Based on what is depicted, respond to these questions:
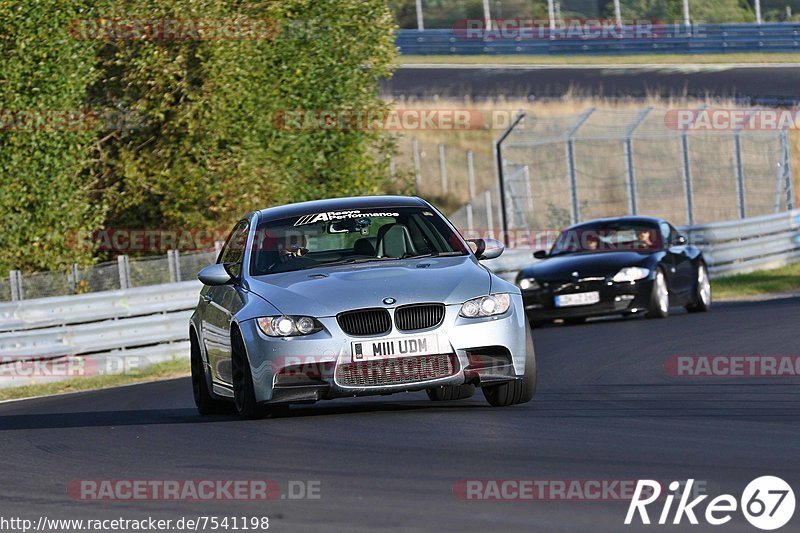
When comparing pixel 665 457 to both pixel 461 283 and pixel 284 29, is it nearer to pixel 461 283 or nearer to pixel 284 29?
pixel 461 283

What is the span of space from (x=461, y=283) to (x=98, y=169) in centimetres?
1946

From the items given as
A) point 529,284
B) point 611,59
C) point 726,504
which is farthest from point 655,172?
point 726,504

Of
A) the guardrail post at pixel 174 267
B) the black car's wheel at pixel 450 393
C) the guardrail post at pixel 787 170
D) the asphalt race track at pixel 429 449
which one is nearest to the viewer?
the asphalt race track at pixel 429 449

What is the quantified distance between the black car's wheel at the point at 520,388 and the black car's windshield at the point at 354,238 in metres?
1.03

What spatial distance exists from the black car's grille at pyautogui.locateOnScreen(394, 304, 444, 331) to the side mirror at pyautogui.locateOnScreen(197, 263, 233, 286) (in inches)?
67.4

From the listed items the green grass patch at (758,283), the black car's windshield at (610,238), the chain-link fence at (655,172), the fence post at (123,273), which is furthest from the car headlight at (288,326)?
the chain-link fence at (655,172)

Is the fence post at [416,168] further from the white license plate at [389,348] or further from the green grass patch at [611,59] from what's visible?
the white license plate at [389,348]

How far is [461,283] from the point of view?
10.2m

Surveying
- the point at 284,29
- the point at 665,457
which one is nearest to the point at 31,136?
the point at 284,29

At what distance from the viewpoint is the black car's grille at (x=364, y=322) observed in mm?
9891

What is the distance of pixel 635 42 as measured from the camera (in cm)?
5138

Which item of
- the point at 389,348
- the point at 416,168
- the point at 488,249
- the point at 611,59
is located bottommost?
the point at 416,168

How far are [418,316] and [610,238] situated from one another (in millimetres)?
11881

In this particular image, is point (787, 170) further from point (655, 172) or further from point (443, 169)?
point (443, 169)
